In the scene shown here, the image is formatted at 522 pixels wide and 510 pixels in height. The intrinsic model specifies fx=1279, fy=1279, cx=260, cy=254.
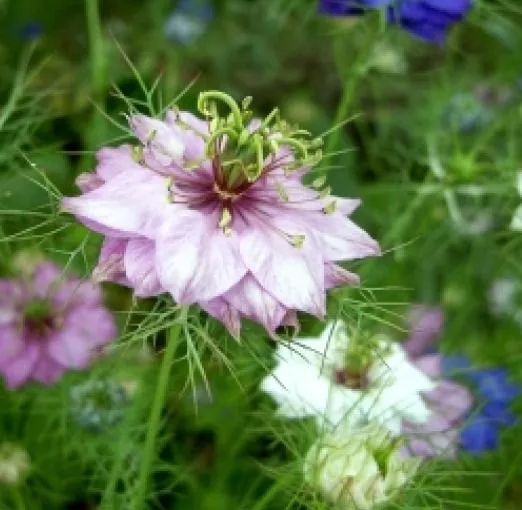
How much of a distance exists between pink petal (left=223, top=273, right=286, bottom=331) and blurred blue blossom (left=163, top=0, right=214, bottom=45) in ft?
3.35

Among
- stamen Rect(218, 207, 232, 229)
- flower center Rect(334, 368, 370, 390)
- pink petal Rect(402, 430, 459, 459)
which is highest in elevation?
stamen Rect(218, 207, 232, 229)

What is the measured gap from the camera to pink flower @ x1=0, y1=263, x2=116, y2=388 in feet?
4.22

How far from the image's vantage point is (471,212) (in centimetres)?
185

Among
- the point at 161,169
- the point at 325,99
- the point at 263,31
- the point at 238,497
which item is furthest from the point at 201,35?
the point at 161,169

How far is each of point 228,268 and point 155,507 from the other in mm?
639

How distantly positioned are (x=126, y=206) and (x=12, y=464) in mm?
378

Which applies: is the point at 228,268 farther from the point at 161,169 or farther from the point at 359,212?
the point at 359,212

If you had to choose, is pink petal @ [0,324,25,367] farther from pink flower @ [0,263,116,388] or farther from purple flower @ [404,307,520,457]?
purple flower @ [404,307,520,457]

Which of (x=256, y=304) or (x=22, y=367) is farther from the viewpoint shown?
(x=22, y=367)

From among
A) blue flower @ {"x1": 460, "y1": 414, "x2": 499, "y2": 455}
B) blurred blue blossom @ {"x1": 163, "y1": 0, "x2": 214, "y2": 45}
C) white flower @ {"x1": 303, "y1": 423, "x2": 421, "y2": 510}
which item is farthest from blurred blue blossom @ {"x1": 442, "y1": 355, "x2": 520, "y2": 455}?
blurred blue blossom @ {"x1": 163, "y1": 0, "x2": 214, "y2": 45}

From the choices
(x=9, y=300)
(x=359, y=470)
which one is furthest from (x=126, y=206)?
(x=9, y=300)

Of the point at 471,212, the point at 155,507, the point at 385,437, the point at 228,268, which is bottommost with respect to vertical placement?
the point at 155,507

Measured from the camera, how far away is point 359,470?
0.96 meters

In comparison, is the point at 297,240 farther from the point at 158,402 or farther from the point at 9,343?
the point at 9,343
